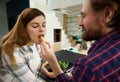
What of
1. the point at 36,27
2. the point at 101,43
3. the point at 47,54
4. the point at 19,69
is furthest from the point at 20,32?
the point at 101,43

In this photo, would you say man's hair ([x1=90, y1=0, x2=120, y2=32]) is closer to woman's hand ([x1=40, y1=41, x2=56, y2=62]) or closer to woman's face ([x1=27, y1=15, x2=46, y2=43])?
woman's hand ([x1=40, y1=41, x2=56, y2=62])

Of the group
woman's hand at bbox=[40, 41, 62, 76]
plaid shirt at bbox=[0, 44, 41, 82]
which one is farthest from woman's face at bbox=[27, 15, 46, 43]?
woman's hand at bbox=[40, 41, 62, 76]

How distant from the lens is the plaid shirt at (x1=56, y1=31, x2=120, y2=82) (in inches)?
18.3

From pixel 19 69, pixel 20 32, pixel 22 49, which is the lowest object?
pixel 19 69

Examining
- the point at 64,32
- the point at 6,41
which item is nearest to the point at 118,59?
the point at 6,41

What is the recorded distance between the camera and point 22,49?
105cm

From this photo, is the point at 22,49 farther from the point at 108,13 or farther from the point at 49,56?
the point at 108,13

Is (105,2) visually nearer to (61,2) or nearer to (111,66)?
(111,66)

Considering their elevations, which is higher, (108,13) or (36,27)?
(108,13)

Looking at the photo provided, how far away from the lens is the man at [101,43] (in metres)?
0.47

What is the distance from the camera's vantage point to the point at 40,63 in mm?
1208

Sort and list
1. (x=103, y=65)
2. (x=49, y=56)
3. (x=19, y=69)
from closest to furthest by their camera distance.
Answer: (x=103, y=65) < (x=49, y=56) < (x=19, y=69)

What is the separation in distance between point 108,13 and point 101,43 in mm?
121

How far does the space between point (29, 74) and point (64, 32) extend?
5.71 ft
